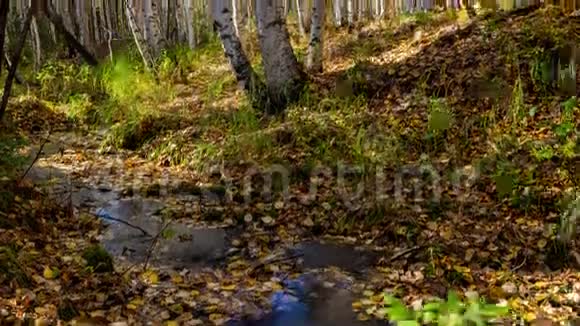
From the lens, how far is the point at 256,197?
24.1ft

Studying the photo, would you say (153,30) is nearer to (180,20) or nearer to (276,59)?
(180,20)

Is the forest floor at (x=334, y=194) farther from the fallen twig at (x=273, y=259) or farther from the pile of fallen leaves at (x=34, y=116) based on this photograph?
Result: the pile of fallen leaves at (x=34, y=116)

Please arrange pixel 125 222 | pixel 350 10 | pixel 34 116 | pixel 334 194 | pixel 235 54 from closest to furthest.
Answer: pixel 125 222
pixel 334 194
pixel 235 54
pixel 34 116
pixel 350 10

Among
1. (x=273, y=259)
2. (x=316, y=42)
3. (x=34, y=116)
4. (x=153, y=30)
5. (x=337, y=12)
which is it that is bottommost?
(x=273, y=259)

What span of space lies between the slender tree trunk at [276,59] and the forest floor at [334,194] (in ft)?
1.12

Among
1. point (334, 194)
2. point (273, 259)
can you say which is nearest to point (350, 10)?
point (334, 194)

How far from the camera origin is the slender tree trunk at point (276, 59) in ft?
31.9

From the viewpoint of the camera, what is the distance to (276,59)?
388 inches

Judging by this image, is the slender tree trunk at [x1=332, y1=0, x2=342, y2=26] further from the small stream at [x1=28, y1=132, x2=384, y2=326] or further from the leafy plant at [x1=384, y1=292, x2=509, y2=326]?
the leafy plant at [x1=384, y1=292, x2=509, y2=326]

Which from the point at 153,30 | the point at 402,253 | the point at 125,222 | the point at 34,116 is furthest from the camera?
the point at 153,30

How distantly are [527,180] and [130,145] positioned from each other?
5794 millimetres

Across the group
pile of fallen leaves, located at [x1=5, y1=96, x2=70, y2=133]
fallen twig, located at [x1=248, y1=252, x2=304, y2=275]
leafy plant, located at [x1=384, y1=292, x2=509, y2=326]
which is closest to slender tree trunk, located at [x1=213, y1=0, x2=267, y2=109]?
pile of fallen leaves, located at [x1=5, y1=96, x2=70, y2=133]

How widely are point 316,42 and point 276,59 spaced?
1.78 m

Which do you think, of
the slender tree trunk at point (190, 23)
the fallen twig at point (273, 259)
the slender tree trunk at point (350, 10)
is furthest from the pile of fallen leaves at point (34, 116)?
the slender tree trunk at point (350, 10)
